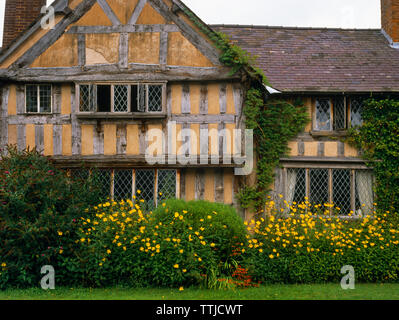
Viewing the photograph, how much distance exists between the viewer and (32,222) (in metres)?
8.95

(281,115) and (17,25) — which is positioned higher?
(17,25)

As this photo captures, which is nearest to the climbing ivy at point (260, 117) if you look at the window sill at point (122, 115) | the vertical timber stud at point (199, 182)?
the vertical timber stud at point (199, 182)

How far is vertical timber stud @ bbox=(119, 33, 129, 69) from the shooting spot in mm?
11312

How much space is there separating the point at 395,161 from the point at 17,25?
11.7 metres

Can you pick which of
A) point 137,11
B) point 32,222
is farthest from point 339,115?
point 32,222

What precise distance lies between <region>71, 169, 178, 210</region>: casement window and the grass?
3.35 metres

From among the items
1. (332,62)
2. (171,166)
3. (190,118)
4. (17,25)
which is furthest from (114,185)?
(332,62)

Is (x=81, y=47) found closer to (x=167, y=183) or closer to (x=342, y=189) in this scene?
(x=167, y=183)

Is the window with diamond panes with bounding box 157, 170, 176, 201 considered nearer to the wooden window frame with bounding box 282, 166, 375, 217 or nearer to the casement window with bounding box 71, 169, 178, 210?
the casement window with bounding box 71, 169, 178, 210

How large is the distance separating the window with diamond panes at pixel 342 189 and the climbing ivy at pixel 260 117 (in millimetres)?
1601

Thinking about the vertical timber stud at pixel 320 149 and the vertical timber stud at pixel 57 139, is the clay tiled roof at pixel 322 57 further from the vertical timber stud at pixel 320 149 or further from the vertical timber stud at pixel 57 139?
the vertical timber stud at pixel 57 139

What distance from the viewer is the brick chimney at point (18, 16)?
13898mm

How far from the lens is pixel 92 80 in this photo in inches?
444

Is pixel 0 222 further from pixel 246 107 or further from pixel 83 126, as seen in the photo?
pixel 246 107
